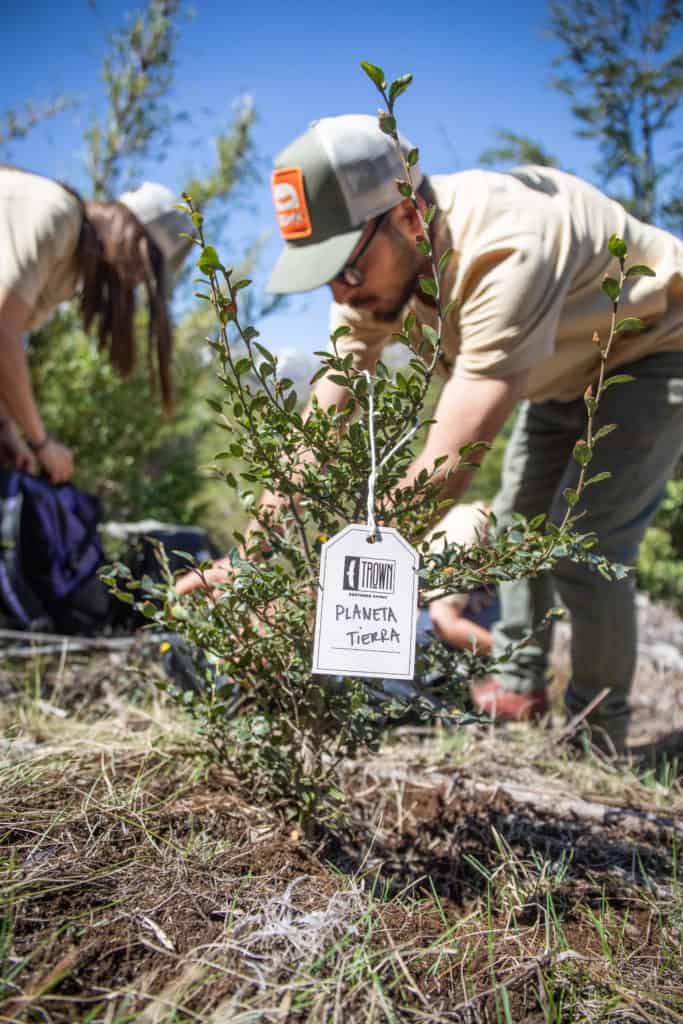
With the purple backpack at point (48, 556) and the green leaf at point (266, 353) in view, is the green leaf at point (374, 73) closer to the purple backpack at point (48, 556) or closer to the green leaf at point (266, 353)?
the green leaf at point (266, 353)

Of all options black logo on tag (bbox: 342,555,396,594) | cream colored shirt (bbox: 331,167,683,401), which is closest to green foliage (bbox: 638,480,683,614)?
cream colored shirt (bbox: 331,167,683,401)

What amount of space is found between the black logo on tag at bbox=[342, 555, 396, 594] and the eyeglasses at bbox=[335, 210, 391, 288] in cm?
101

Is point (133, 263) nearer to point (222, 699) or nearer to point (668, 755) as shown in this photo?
point (222, 699)

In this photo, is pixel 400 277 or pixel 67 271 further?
pixel 67 271

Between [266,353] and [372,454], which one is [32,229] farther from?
[372,454]

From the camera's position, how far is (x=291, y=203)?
1.70m

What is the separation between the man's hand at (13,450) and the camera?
278cm

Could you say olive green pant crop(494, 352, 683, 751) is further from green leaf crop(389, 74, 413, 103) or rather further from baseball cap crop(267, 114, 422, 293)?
green leaf crop(389, 74, 413, 103)

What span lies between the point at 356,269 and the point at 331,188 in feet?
0.64

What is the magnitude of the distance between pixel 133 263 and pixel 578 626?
2200 millimetres

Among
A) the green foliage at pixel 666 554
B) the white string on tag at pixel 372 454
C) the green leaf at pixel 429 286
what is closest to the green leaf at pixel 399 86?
the green leaf at pixel 429 286

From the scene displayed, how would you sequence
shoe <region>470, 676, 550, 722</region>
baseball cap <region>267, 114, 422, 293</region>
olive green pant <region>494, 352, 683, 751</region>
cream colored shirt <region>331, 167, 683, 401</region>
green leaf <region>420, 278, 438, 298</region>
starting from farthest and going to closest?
1. shoe <region>470, 676, 550, 722</region>
2. olive green pant <region>494, 352, 683, 751</region>
3. baseball cap <region>267, 114, 422, 293</region>
4. cream colored shirt <region>331, 167, 683, 401</region>
5. green leaf <region>420, 278, 438, 298</region>

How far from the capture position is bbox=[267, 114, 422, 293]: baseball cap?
1.58 m

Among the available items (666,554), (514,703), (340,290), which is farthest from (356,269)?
(666,554)
